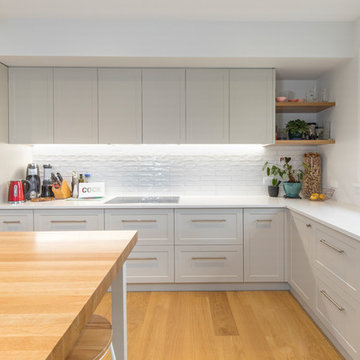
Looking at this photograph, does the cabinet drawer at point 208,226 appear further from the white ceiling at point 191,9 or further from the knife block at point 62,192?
the white ceiling at point 191,9

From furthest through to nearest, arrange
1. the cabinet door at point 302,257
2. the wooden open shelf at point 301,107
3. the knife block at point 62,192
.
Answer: the knife block at point 62,192 → the wooden open shelf at point 301,107 → the cabinet door at point 302,257

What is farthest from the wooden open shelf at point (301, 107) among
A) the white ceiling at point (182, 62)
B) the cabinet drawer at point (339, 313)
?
the cabinet drawer at point (339, 313)

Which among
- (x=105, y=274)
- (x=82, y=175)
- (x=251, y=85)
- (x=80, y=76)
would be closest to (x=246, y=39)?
(x=251, y=85)

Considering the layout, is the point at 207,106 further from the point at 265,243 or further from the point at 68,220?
the point at 68,220

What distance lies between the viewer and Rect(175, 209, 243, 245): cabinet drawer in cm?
294

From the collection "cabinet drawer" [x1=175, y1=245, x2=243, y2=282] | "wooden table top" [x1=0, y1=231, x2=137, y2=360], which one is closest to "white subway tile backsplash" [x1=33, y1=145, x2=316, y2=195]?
"cabinet drawer" [x1=175, y1=245, x2=243, y2=282]

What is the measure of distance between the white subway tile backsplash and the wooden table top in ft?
6.96

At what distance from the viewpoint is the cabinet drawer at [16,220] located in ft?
9.52

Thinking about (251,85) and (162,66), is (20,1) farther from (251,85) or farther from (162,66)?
(251,85)

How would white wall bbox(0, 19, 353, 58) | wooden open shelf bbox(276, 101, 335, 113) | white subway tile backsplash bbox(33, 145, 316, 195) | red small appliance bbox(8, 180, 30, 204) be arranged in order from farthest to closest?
1. white subway tile backsplash bbox(33, 145, 316, 195)
2. wooden open shelf bbox(276, 101, 335, 113)
3. red small appliance bbox(8, 180, 30, 204)
4. white wall bbox(0, 19, 353, 58)

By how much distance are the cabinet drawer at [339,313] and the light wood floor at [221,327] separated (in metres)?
0.18

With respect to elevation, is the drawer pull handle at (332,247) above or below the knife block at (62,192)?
below

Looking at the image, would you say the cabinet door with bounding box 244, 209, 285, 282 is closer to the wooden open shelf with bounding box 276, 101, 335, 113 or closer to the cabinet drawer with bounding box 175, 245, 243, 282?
the cabinet drawer with bounding box 175, 245, 243, 282

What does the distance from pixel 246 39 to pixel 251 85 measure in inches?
17.8
